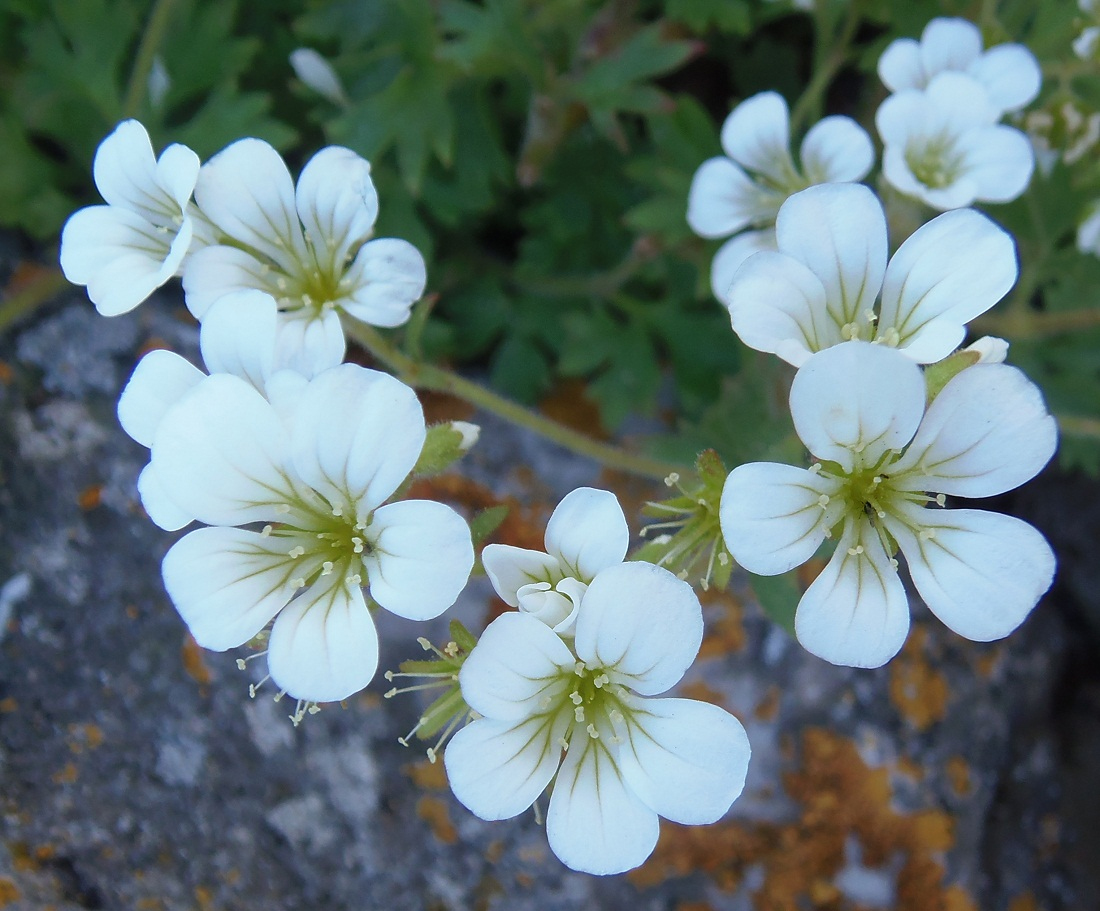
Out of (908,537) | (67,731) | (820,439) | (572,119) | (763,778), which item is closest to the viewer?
(820,439)

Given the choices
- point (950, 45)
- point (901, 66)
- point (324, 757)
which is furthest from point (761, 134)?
point (324, 757)

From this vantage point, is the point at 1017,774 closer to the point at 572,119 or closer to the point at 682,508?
the point at 682,508

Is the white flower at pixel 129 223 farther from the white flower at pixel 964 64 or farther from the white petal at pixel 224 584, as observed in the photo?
the white flower at pixel 964 64

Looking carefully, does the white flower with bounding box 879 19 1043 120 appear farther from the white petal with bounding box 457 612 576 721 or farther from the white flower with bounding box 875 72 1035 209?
the white petal with bounding box 457 612 576 721

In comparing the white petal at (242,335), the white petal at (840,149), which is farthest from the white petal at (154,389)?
the white petal at (840,149)

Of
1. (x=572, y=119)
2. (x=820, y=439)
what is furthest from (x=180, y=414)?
(x=572, y=119)

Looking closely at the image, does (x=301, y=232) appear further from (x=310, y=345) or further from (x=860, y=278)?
(x=860, y=278)
